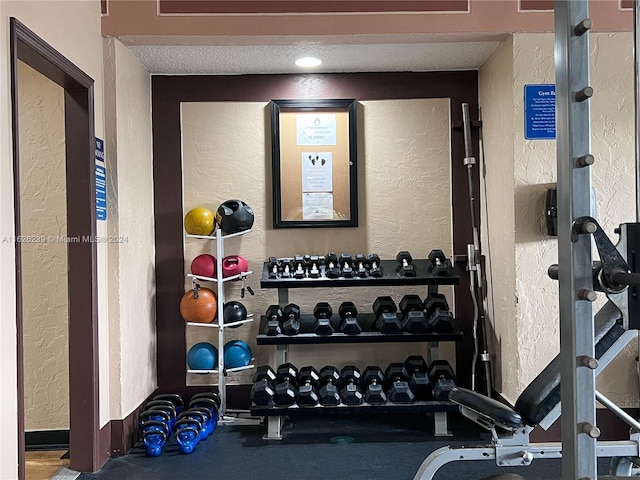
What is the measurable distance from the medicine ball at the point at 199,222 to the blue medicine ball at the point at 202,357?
781 mm

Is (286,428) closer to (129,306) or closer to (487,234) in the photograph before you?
(129,306)

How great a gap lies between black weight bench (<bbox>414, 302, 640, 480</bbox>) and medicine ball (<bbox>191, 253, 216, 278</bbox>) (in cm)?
217

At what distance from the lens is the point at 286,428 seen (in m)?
4.09

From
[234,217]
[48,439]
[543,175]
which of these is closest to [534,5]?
[543,175]

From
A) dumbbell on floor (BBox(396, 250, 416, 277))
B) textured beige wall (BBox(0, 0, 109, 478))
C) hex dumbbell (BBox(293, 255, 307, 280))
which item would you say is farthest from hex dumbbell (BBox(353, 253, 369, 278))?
textured beige wall (BBox(0, 0, 109, 478))

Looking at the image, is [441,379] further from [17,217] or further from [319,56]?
[17,217]

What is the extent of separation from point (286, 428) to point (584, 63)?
10.7 feet

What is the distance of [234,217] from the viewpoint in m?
4.09

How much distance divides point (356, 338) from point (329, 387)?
36 centimetres

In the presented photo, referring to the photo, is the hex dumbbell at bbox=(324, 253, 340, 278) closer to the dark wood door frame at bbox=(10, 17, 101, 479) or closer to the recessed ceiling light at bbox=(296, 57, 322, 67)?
the recessed ceiling light at bbox=(296, 57, 322, 67)

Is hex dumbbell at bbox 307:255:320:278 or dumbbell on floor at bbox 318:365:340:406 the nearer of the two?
dumbbell on floor at bbox 318:365:340:406

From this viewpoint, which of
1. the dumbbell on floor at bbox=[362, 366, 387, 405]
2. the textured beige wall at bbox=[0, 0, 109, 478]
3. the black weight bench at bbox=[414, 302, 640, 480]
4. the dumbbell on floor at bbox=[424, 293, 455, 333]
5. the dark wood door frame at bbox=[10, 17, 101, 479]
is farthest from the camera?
the dumbbell on floor at bbox=[424, 293, 455, 333]

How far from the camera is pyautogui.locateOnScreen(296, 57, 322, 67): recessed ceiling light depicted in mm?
4121

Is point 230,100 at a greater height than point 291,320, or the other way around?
point 230,100
